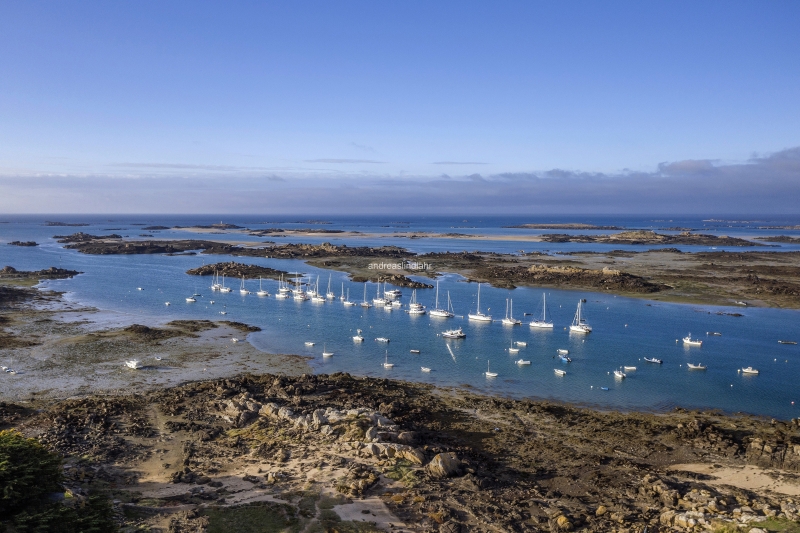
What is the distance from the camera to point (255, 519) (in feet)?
58.8

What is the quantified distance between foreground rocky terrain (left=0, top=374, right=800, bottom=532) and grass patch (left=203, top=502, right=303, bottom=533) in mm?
70

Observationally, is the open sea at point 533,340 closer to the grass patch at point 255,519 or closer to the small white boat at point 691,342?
the small white boat at point 691,342

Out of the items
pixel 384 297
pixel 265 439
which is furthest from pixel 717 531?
pixel 384 297

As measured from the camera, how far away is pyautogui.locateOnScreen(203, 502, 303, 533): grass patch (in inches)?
684

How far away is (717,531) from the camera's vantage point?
1697 cm

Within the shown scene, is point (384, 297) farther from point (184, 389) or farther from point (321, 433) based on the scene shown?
point (321, 433)

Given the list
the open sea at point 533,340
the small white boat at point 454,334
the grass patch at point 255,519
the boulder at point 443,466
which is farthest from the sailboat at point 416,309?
the grass patch at point 255,519

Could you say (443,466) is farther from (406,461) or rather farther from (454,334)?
(454,334)

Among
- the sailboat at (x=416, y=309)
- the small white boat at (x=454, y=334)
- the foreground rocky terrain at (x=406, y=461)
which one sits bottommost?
the foreground rocky terrain at (x=406, y=461)

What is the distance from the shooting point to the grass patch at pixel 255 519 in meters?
17.4

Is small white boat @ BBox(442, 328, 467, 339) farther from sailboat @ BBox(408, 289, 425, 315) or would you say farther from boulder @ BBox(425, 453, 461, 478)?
boulder @ BBox(425, 453, 461, 478)

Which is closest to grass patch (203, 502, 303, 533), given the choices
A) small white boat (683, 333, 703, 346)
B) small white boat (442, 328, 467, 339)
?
small white boat (442, 328, 467, 339)

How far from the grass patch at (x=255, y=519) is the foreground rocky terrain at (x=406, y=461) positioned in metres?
0.07

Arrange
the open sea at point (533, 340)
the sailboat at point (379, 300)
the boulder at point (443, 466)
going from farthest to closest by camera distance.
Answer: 1. the sailboat at point (379, 300)
2. the open sea at point (533, 340)
3. the boulder at point (443, 466)
